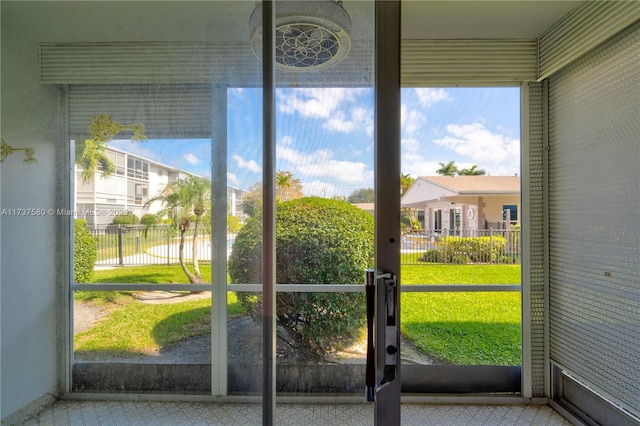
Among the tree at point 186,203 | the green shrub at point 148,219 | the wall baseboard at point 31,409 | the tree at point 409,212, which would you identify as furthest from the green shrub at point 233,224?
the tree at point 409,212

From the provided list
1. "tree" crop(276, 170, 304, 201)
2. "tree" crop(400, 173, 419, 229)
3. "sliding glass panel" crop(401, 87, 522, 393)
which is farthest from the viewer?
"sliding glass panel" crop(401, 87, 522, 393)

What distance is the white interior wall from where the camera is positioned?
4.08ft

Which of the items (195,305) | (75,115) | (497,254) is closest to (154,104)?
(75,115)

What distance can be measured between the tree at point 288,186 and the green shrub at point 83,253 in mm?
856

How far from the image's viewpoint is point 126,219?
1232mm

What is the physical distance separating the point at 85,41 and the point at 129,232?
885 mm

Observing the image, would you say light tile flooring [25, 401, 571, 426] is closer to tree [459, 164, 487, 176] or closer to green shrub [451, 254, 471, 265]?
green shrub [451, 254, 471, 265]

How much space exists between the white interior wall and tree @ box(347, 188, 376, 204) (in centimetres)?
128

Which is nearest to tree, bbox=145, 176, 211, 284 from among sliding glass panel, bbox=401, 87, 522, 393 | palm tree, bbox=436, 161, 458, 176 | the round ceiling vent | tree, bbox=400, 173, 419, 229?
the round ceiling vent

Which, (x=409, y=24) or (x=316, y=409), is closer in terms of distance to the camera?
(x=316, y=409)

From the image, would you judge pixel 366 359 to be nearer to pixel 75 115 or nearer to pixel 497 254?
pixel 75 115

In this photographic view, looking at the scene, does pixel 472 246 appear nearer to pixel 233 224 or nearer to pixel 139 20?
pixel 233 224

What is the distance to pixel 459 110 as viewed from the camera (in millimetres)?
2369

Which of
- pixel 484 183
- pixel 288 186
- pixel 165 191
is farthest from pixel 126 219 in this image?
pixel 484 183
